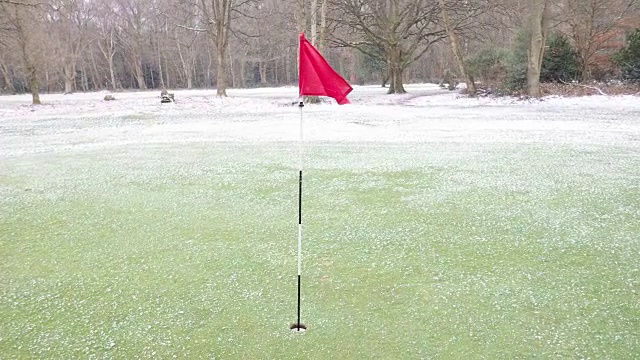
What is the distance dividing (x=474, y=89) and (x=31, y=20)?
23.3m

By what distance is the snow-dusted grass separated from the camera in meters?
3.17

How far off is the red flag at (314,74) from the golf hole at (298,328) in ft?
5.52

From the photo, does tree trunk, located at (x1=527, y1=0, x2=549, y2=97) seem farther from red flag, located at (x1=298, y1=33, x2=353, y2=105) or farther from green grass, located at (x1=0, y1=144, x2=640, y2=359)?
red flag, located at (x1=298, y1=33, x2=353, y2=105)

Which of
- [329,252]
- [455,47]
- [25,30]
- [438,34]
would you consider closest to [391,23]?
[438,34]

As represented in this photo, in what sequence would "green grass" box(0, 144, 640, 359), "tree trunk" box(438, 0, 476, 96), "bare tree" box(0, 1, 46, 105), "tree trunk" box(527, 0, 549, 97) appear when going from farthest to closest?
"tree trunk" box(438, 0, 476, 96) → "bare tree" box(0, 1, 46, 105) → "tree trunk" box(527, 0, 549, 97) → "green grass" box(0, 144, 640, 359)

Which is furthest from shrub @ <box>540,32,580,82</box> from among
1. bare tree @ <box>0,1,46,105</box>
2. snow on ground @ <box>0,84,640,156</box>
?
bare tree @ <box>0,1,46,105</box>

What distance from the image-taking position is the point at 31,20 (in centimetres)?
2373

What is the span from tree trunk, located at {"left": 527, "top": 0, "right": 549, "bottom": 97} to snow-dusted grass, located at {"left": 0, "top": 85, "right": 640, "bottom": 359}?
11.9 m

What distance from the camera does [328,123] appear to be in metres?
16.3

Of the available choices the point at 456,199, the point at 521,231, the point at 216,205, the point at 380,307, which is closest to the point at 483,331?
the point at 380,307

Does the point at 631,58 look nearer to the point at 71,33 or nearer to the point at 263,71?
the point at 263,71

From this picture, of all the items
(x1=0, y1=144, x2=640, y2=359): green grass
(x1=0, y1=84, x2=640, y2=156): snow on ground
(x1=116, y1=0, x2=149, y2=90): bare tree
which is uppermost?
(x1=116, y1=0, x2=149, y2=90): bare tree

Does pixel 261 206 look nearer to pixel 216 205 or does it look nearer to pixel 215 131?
pixel 216 205

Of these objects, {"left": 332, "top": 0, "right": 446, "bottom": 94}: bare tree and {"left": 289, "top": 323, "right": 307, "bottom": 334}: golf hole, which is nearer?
{"left": 289, "top": 323, "right": 307, "bottom": 334}: golf hole
